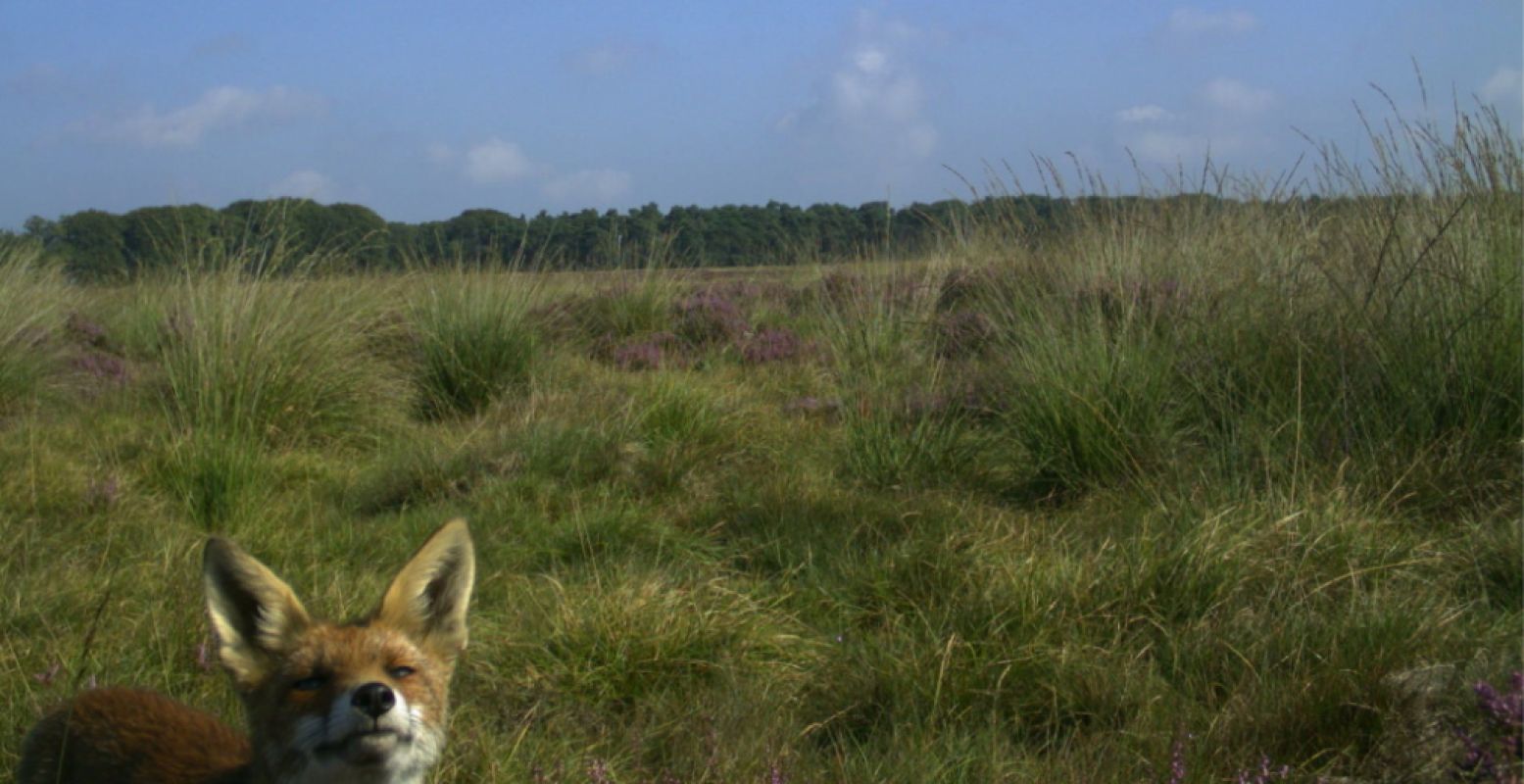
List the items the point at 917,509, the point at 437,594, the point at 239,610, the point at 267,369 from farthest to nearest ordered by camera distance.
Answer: the point at 267,369 < the point at 917,509 < the point at 437,594 < the point at 239,610

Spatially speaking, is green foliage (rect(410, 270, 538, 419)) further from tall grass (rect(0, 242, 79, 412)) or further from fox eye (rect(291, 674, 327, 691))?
fox eye (rect(291, 674, 327, 691))

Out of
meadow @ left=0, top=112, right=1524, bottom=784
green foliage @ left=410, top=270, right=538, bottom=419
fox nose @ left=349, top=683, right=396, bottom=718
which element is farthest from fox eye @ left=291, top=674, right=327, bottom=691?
green foliage @ left=410, top=270, right=538, bottom=419

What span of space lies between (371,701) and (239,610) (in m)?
0.43

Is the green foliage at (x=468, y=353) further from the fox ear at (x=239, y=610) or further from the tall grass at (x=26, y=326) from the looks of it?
the fox ear at (x=239, y=610)

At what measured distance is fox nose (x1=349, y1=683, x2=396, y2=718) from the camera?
1.84 m

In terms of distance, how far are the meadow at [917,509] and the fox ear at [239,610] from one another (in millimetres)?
328

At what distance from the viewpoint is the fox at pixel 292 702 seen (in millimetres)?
1881

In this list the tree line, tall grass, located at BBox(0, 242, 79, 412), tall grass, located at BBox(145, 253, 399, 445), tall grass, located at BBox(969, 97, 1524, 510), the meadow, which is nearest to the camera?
the meadow

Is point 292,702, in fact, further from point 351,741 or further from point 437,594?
point 437,594

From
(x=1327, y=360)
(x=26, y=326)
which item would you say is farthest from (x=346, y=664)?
(x=26, y=326)

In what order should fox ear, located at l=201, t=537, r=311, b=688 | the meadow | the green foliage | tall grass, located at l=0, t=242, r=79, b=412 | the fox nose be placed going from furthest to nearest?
the green foliage, tall grass, located at l=0, t=242, r=79, b=412, the meadow, fox ear, located at l=201, t=537, r=311, b=688, the fox nose

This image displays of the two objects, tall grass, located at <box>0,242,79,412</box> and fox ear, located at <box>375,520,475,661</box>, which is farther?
tall grass, located at <box>0,242,79,412</box>

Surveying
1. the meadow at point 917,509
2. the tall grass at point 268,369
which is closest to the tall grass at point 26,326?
the meadow at point 917,509

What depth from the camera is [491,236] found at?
34.9 ft
